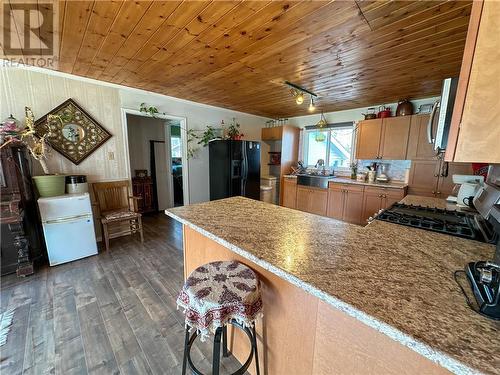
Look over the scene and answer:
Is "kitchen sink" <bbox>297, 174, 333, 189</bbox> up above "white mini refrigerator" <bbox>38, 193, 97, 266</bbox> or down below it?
above

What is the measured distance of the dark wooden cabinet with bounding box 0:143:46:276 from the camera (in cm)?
211

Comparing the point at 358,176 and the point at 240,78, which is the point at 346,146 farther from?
the point at 240,78

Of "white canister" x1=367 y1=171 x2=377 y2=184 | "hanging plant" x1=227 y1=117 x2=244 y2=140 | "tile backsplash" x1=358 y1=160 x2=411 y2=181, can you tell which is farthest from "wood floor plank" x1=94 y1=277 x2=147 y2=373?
"tile backsplash" x1=358 y1=160 x2=411 y2=181

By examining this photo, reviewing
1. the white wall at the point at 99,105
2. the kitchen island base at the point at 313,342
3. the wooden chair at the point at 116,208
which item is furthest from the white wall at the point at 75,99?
the kitchen island base at the point at 313,342

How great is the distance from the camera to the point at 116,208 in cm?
323

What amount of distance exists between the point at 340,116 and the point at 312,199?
1.87 metres

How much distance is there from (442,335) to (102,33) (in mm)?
2702

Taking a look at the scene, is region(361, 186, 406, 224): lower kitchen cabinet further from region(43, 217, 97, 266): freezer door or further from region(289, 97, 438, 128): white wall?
region(43, 217, 97, 266): freezer door

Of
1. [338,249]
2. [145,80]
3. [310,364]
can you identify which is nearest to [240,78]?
[145,80]

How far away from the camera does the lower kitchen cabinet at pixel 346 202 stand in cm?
368

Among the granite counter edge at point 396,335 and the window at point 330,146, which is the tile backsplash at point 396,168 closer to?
the window at point 330,146

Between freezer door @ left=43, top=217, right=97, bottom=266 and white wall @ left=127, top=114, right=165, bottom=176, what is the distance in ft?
7.07

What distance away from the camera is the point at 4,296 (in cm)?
195

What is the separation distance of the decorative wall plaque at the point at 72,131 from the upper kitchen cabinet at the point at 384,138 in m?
4.34
